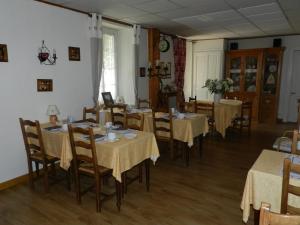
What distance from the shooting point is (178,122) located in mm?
Result: 3771

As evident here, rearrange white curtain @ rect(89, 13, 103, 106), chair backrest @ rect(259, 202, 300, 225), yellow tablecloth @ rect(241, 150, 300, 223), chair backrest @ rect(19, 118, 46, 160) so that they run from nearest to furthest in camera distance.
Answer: chair backrest @ rect(259, 202, 300, 225), yellow tablecloth @ rect(241, 150, 300, 223), chair backrest @ rect(19, 118, 46, 160), white curtain @ rect(89, 13, 103, 106)

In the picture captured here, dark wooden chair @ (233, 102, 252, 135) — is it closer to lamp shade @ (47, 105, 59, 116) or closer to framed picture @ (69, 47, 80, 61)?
framed picture @ (69, 47, 80, 61)

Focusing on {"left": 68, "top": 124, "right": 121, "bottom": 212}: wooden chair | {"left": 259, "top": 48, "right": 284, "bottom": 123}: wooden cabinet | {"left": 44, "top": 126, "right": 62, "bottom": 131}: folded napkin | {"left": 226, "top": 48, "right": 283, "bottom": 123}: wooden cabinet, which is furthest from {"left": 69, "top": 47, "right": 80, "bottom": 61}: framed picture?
{"left": 259, "top": 48, "right": 284, "bottom": 123}: wooden cabinet

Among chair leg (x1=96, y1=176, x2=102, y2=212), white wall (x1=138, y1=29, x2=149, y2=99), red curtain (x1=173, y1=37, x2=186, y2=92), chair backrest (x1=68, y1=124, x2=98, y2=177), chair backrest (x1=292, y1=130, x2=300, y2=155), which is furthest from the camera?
red curtain (x1=173, y1=37, x2=186, y2=92)

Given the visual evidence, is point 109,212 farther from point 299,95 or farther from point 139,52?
point 299,95

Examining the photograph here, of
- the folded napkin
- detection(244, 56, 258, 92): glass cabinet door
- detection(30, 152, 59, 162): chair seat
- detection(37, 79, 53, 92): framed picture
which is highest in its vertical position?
detection(244, 56, 258, 92): glass cabinet door

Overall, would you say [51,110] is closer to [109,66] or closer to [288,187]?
[109,66]

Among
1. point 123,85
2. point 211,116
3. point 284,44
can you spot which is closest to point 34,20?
point 123,85

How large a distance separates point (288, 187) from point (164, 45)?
5217mm

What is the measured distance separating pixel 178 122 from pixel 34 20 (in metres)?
2.56

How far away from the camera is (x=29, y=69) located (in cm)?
336

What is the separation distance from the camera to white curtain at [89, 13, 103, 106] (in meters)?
4.12

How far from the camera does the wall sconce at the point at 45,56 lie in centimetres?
345

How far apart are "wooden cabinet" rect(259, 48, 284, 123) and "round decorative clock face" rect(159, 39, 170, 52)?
2.82 metres
